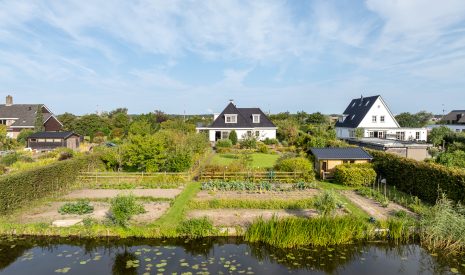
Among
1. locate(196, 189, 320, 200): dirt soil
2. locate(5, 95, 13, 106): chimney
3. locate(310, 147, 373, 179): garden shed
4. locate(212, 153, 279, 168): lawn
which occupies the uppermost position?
locate(5, 95, 13, 106): chimney

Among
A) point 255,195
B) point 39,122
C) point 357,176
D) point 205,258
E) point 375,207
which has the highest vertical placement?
point 39,122

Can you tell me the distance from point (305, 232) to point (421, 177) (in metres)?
10.2

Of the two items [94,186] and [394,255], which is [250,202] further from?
[94,186]

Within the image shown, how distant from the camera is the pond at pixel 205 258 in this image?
Answer: 10773mm

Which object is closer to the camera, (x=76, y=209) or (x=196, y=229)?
(x=196, y=229)

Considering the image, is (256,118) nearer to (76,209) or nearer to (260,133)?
(260,133)

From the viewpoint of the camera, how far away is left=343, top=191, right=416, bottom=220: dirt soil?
1573 cm

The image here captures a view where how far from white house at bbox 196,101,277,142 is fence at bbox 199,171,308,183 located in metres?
23.0

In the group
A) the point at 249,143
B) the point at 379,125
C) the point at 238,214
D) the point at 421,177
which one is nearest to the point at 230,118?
the point at 249,143

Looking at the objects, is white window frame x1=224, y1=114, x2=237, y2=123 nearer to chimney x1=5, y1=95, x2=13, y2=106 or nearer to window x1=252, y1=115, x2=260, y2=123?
window x1=252, y1=115, x2=260, y2=123

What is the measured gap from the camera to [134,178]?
908 inches

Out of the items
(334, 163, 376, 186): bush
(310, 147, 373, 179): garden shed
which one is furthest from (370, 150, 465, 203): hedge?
(334, 163, 376, 186): bush

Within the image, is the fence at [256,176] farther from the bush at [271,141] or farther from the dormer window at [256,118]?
the dormer window at [256,118]

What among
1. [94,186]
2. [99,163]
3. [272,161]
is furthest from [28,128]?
[272,161]
